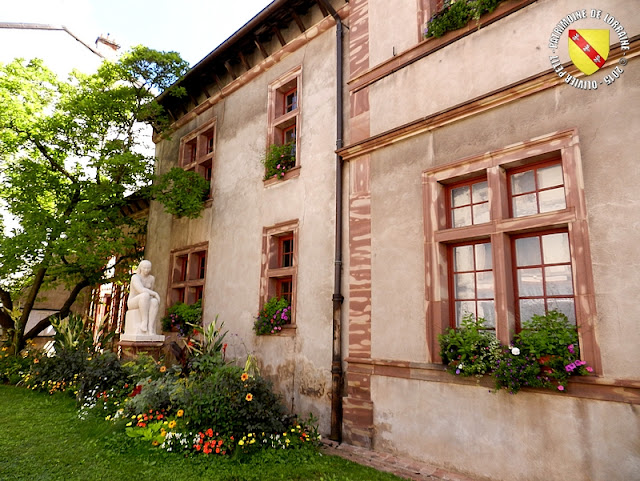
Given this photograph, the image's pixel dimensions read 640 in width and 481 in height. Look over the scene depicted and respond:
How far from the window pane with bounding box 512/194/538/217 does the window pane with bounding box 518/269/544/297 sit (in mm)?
625

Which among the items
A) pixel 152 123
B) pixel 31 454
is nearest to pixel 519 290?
pixel 31 454

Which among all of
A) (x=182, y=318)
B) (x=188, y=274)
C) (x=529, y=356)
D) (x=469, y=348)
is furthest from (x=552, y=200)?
(x=188, y=274)

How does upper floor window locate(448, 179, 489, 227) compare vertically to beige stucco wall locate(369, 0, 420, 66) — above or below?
below

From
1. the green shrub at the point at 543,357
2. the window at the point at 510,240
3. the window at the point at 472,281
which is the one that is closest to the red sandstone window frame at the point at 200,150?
the window at the point at 510,240

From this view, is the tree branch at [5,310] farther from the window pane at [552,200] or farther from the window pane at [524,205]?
the window pane at [552,200]

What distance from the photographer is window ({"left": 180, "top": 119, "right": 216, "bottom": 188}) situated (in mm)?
10466

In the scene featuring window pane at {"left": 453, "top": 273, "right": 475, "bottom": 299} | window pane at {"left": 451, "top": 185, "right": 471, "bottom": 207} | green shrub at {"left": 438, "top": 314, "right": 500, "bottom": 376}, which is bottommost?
green shrub at {"left": 438, "top": 314, "right": 500, "bottom": 376}

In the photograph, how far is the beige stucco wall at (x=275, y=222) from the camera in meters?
6.77

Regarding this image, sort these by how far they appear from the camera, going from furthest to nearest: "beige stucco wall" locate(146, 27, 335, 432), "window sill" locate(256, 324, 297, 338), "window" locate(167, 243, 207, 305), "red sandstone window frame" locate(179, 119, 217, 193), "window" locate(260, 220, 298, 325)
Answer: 1. "red sandstone window frame" locate(179, 119, 217, 193)
2. "window" locate(167, 243, 207, 305)
3. "window" locate(260, 220, 298, 325)
4. "window sill" locate(256, 324, 297, 338)
5. "beige stucco wall" locate(146, 27, 335, 432)

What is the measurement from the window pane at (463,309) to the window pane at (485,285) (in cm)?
14

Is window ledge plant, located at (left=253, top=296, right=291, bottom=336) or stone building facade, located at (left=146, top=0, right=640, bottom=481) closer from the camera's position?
stone building facade, located at (left=146, top=0, right=640, bottom=481)

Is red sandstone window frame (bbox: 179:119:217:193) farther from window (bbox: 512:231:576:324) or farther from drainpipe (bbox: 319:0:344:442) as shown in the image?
window (bbox: 512:231:576:324)

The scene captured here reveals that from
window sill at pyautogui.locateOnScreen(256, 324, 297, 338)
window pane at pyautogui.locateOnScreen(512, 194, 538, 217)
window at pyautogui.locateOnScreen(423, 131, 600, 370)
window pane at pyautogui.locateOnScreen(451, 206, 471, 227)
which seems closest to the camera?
window at pyautogui.locateOnScreen(423, 131, 600, 370)

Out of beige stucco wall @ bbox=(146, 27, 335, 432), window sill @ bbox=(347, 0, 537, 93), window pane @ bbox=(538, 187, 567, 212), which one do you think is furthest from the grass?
window sill @ bbox=(347, 0, 537, 93)
